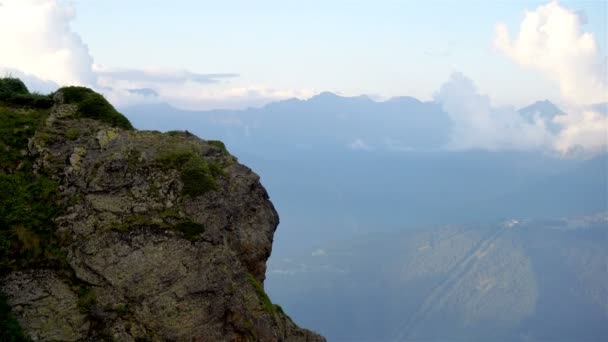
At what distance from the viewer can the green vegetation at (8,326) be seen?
1681 cm

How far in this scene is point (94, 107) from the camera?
75.2 ft

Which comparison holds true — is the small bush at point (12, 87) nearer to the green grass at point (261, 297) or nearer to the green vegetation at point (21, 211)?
the green vegetation at point (21, 211)

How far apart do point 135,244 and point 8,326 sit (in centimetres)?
404

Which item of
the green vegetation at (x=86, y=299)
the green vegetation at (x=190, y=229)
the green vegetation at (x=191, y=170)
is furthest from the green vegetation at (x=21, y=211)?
the green vegetation at (x=191, y=170)

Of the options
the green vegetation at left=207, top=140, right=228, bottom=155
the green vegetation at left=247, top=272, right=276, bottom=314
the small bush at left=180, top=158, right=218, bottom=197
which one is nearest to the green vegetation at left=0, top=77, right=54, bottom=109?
the green vegetation at left=207, top=140, right=228, bottom=155

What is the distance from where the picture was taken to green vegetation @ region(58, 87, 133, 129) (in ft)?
74.5

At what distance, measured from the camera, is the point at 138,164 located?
67.4ft

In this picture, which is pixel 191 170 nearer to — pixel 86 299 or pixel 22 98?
pixel 86 299

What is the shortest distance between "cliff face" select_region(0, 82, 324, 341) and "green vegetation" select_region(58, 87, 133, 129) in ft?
1.25

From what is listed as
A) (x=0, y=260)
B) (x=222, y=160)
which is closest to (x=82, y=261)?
(x=0, y=260)

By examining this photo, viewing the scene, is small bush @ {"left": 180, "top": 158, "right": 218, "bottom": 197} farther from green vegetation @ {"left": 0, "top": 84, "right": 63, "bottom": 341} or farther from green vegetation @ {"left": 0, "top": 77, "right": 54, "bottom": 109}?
green vegetation @ {"left": 0, "top": 77, "right": 54, "bottom": 109}

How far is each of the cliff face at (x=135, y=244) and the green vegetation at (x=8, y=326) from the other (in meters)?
0.22

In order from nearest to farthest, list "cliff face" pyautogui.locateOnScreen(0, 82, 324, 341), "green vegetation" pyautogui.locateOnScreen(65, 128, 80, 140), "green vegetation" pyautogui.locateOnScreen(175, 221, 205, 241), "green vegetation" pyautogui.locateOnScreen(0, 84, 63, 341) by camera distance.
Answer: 1. "cliff face" pyautogui.locateOnScreen(0, 82, 324, 341)
2. "green vegetation" pyautogui.locateOnScreen(0, 84, 63, 341)
3. "green vegetation" pyautogui.locateOnScreen(175, 221, 205, 241)
4. "green vegetation" pyautogui.locateOnScreen(65, 128, 80, 140)

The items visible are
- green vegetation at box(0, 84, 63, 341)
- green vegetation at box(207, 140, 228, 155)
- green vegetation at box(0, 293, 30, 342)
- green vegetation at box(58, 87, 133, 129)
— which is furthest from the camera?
green vegetation at box(207, 140, 228, 155)
